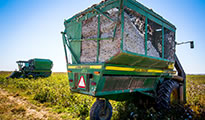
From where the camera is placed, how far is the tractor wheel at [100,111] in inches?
150

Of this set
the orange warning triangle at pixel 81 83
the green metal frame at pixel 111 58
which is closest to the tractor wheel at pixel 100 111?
the green metal frame at pixel 111 58

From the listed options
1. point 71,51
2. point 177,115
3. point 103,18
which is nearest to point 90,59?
point 71,51

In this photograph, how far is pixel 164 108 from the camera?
462 centimetres

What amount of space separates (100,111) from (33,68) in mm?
18972

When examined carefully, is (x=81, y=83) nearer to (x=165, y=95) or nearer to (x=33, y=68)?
(x=165, y=95)

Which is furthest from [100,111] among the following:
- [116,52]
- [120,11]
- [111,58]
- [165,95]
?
[120,11]

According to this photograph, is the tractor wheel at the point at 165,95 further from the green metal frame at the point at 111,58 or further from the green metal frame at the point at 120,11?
the green metal frame at the point at 120,11

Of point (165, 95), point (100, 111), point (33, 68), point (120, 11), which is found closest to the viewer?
point (120, 11)

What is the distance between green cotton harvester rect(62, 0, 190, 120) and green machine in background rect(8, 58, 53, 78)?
1711 centimetres

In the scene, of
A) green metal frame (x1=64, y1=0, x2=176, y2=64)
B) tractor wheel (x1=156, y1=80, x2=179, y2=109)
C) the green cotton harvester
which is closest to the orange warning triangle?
the green cotton harvester

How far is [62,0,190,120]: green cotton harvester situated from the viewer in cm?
350

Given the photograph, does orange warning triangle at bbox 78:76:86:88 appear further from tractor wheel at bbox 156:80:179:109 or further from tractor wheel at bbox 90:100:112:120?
tractor wheel at bbox 156:80:179:109

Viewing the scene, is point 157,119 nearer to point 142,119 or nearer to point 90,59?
point 142,119

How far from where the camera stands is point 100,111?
3951 mm
